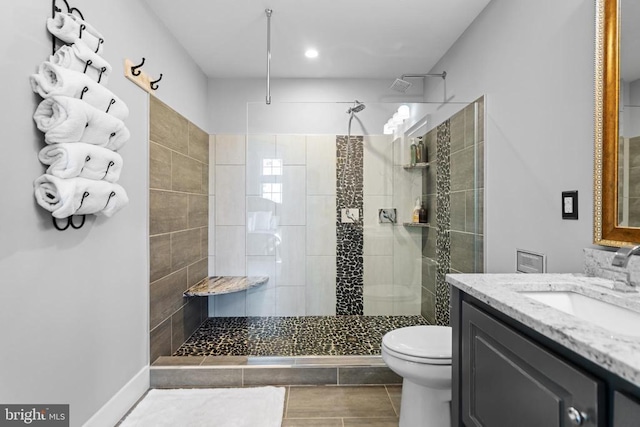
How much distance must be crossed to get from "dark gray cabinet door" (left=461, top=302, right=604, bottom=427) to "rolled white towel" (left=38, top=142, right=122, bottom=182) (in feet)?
4.93

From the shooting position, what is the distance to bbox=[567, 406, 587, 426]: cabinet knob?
2.15 ft

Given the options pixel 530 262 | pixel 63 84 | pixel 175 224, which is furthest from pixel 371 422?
pixel 63 84

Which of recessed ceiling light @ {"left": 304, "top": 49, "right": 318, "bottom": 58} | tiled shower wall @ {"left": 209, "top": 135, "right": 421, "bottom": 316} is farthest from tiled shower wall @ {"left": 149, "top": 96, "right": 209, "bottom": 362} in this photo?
recessed ceiling light @ {"left": 304, "top": 49, "right": 318, "bottom": 58}

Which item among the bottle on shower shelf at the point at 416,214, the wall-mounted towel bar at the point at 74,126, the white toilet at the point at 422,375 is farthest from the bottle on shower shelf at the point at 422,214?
the wall-mounted towel bar at the point at 74,126

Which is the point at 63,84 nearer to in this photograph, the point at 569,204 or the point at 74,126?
the point at 74,126

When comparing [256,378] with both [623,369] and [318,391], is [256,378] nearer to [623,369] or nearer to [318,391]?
[318,391]

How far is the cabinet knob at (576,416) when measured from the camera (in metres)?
0.66

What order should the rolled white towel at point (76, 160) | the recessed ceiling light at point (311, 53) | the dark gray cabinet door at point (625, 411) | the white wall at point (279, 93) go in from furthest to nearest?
1. the white wall at point (279, 93)
2. the recessed ceiling light at point (311, 53)
3. the rolled white towel at point (76, 160)
4. the dark gray cabinet door at point (625, 411)

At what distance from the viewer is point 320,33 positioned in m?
2.57

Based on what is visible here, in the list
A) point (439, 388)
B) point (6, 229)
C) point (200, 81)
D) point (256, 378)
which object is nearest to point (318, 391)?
point (256, 378)

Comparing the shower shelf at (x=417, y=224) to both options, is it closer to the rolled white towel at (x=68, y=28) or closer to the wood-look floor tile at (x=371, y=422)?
the wood-look floor tile at (x=371, y=422)

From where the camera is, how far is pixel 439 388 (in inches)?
62.6

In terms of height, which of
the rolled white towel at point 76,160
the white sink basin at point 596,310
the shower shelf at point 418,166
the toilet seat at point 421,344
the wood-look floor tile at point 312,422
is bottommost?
the wood-look floor tile at point 312,422

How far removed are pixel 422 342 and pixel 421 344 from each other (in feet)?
0.09
